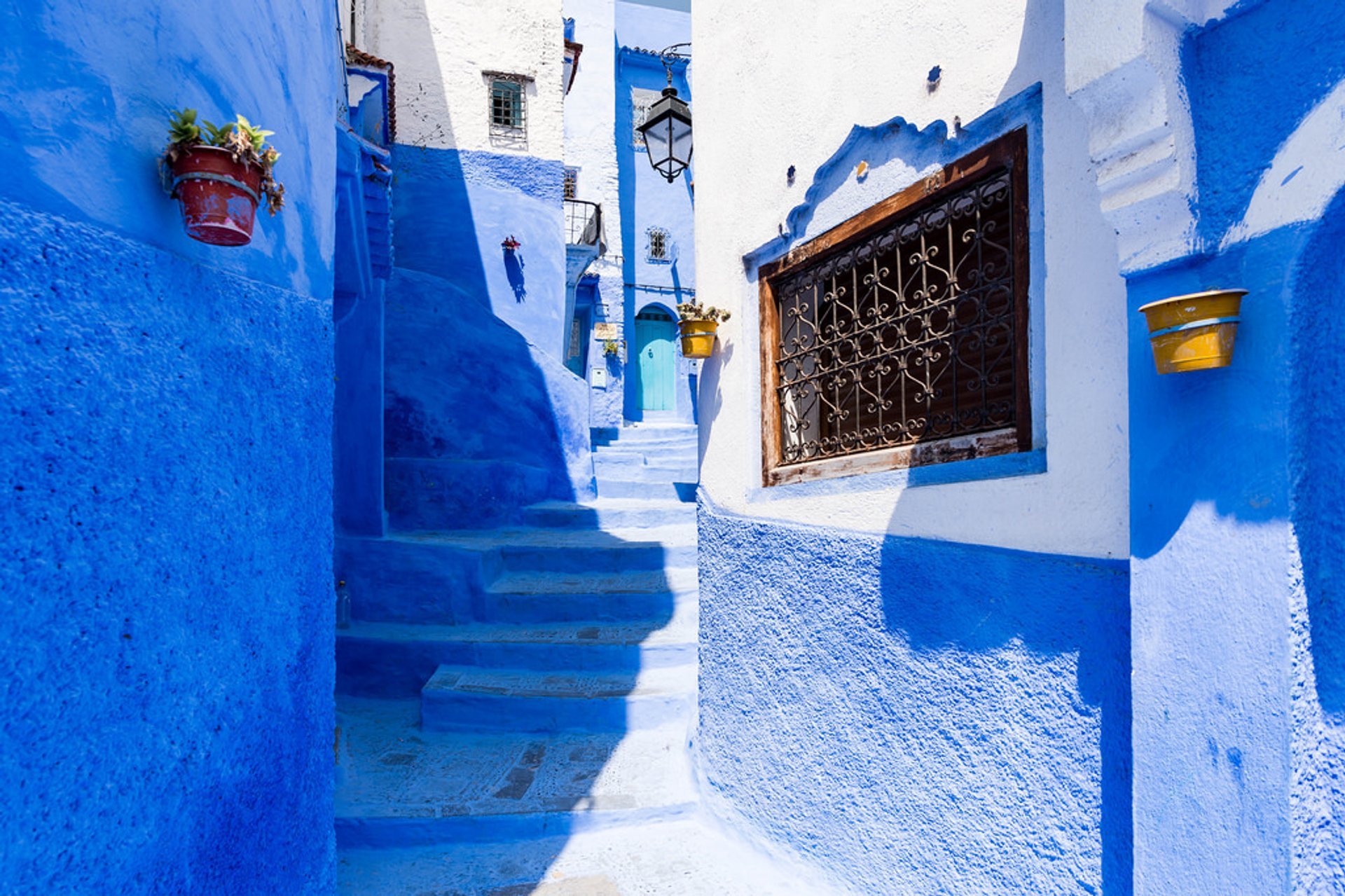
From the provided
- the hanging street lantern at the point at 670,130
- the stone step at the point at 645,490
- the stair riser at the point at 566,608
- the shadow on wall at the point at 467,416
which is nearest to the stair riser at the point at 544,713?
the stair riser at the point at 566,608

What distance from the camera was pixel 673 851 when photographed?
4188mm

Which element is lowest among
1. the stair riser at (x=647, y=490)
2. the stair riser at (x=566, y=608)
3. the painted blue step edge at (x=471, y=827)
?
the painted blue step edge at (x=471, y=827)

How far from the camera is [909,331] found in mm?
3295

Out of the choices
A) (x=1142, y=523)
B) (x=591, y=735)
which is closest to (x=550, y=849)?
(x=591, y=735)

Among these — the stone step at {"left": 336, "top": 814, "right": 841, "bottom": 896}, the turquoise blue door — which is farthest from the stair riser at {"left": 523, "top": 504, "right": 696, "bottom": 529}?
the turquoise blue door

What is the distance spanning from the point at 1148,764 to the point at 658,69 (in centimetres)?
1912

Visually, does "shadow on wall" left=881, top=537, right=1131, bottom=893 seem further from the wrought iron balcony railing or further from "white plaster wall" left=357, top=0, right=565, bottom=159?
the wrought iron balcony railing

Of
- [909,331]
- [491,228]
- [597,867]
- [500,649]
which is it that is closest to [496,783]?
[597,867]

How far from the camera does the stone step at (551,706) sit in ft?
17.9

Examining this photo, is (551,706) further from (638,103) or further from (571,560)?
(638,103)

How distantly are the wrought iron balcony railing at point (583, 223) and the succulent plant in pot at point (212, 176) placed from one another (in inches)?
447

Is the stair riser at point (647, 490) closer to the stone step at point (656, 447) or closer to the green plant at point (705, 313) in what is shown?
the stone step at point (656, 447)

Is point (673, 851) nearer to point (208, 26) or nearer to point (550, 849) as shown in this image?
point (550, 849)

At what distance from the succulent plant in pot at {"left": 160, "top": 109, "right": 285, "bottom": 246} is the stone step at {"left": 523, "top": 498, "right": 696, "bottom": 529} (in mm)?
7015
